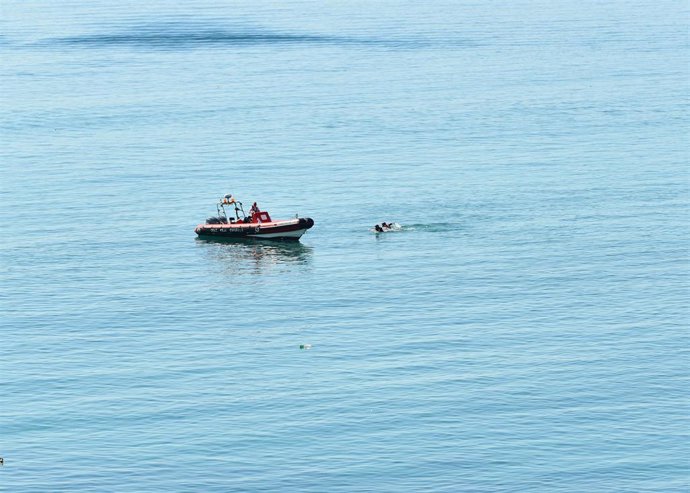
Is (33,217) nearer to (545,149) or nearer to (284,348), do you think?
(284,348)

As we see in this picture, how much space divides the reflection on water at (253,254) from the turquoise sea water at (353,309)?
0.35 meters

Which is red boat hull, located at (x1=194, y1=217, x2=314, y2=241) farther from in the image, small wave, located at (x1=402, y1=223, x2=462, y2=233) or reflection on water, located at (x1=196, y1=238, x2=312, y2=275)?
small wave, located at (x1=402, y1=223, x2=462, y2=233)

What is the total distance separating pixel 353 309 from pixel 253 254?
22.6 meters

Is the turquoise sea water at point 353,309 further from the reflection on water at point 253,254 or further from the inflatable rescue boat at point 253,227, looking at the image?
the inflatable rescue boat at point 253,227

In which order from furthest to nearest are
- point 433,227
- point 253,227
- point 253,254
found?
point 433,227 → point 253,227 → point 253,254

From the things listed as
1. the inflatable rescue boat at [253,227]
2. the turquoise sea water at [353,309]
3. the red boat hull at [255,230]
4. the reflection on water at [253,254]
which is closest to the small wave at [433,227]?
the turquoise sea water at [353,309]

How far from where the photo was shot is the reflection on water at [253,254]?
110750 millimetres

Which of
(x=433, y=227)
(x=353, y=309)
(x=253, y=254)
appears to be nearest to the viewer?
(x=353, y=309)

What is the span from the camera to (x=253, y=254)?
116188mm

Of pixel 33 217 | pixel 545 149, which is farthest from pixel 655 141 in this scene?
pixel 33 217

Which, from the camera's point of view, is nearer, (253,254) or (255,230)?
(253,254)

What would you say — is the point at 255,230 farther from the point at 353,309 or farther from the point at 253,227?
the point at 353,309

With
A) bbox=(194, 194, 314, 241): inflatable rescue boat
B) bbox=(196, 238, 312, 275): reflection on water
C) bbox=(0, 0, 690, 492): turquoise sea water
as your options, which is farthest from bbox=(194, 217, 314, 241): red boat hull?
bbox=(0, 0, 690, 492): turquoise sea water

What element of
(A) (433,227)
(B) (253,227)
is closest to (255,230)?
(B) (253,227)
